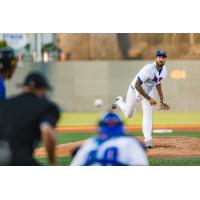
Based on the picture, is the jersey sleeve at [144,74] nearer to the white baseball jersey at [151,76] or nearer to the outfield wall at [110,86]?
the white baseball jersey at [151,76]

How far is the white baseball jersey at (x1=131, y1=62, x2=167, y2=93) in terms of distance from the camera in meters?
10.4

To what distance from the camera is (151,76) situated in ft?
34.0

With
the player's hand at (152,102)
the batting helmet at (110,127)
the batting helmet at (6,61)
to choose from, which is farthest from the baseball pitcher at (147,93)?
the batting helmet at (110,127)

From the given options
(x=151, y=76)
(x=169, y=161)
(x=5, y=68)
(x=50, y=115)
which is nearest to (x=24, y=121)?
(x=50, y=115)

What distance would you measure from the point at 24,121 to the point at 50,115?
28cm

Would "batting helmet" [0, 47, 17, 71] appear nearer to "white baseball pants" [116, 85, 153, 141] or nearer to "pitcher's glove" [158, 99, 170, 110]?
"white baseball pants" [116, 85, 153, 141]

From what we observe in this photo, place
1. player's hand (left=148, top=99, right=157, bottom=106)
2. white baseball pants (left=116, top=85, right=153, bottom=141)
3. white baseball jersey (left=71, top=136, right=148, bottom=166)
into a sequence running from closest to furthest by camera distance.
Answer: white baseball jersey (left=71, top=136, right=148, bottom=166) < white baseball pants (left=116, top=85, right=153, bottom=141) < player's hand (left=148, top=99, right=157, bottom=106)

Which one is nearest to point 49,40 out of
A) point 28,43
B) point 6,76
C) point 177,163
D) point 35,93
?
point 28,43

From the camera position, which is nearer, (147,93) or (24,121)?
(24,121)

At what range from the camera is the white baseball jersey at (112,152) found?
626cm

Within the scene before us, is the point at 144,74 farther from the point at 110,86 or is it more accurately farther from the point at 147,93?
the point at 110,86

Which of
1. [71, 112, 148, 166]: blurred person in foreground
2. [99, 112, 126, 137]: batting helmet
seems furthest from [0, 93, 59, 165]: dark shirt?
[99, 112, 126, 137]: batting helmet

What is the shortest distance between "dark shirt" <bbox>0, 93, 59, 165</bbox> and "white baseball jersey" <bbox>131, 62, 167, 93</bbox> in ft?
13.3

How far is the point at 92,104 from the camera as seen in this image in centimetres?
1087
